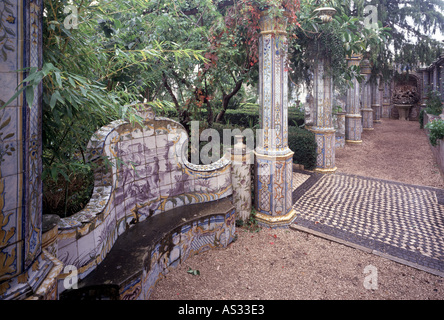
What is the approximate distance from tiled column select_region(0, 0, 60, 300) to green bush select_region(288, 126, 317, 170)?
7.03 metres

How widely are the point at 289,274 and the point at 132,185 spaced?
6.49ft

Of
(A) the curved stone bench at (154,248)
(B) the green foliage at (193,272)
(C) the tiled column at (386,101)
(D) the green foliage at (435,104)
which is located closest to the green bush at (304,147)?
(A) the curved stone bench at (154,248)

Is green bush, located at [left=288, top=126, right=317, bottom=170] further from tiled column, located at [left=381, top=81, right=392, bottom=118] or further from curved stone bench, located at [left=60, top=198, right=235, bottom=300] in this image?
tiled column, located at [left=381, top=81, right=392, bottom=118]

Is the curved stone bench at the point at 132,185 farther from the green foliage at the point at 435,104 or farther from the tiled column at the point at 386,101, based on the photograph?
the tiled column at the point at 386,101

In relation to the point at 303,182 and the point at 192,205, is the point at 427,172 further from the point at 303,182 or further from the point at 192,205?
the point at 192,205

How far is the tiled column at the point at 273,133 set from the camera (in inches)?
157

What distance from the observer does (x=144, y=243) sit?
2.65 m

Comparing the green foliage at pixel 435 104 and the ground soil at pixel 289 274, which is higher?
the green foliage at pixel 435 104

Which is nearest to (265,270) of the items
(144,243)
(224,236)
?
(224,236)

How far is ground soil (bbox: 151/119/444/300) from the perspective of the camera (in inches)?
109

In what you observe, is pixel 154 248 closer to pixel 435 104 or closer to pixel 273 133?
pixel 273 133

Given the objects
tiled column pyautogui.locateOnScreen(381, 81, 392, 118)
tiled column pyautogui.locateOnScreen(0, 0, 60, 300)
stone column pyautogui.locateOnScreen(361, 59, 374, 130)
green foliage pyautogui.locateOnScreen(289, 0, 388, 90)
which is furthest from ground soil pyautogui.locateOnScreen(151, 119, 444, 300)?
tiled column pyautogui.locateOnScreen(381, 81, 392, 118)

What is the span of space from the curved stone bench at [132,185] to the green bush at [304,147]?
13.9ft

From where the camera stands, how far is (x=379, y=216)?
4.67 metres
